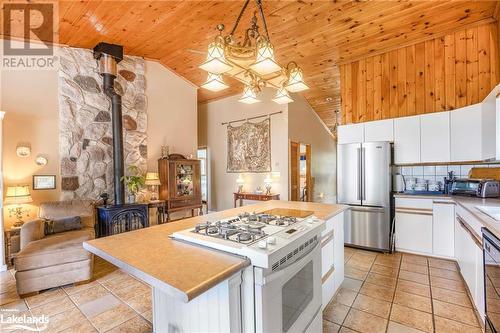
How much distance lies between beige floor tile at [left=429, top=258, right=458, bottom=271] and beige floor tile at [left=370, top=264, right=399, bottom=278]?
0.55 meters

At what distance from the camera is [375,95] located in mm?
4035

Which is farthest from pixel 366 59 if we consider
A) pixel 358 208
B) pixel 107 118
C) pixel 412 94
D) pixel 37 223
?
pixel 37 223

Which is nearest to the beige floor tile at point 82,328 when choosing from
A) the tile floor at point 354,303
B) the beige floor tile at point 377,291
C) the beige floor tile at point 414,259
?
the tile floor at point 354,303

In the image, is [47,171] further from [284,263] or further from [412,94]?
[412,94]

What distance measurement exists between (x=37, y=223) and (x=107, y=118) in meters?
2.10

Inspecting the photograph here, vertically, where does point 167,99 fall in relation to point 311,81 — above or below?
below

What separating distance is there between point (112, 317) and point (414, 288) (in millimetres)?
2927

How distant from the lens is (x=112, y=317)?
6.89 ft

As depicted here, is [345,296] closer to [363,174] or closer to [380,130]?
[363,174]

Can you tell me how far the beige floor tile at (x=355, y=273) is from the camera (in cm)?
276

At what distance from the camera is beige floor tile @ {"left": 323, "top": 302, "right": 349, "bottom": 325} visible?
2.01 meters

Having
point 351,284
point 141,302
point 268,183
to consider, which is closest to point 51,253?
point 141,302
